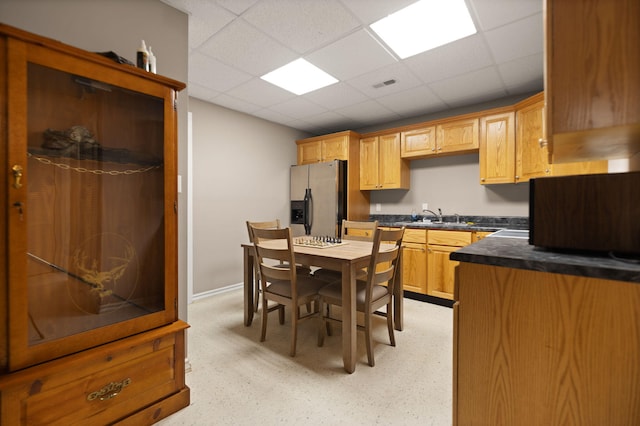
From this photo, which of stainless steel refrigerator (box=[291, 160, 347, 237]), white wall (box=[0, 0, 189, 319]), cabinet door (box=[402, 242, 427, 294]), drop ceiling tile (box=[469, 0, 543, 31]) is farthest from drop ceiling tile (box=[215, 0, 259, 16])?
cabinet door (box=[402, 242, 427, 294])

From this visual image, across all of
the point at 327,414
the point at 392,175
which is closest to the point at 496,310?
the point at 327,414

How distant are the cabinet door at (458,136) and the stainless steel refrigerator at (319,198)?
1383 mm

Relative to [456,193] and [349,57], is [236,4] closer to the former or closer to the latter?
[349,57]

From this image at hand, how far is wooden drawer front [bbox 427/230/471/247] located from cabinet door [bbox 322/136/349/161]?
1720 millimetres

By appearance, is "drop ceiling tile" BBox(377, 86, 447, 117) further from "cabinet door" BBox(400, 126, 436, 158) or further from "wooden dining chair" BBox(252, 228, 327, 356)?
"wooden dining chair" BBox(252, 228, 327, 356)

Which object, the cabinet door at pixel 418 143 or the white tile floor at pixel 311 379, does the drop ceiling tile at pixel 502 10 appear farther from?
the white tile floor at pixel 311 379

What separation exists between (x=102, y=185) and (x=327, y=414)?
175cm

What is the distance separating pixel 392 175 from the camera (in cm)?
412

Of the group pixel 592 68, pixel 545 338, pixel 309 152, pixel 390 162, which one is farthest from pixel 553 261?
pixel 309 152

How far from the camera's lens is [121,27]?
5.54ft

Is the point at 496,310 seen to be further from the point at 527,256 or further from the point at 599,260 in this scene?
the point at 599,260

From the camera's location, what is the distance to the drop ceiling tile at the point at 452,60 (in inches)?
92.2

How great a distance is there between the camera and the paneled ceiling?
76.7 inches

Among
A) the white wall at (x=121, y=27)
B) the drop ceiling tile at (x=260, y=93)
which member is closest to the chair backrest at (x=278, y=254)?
the white wall at (x=121, y=27)
